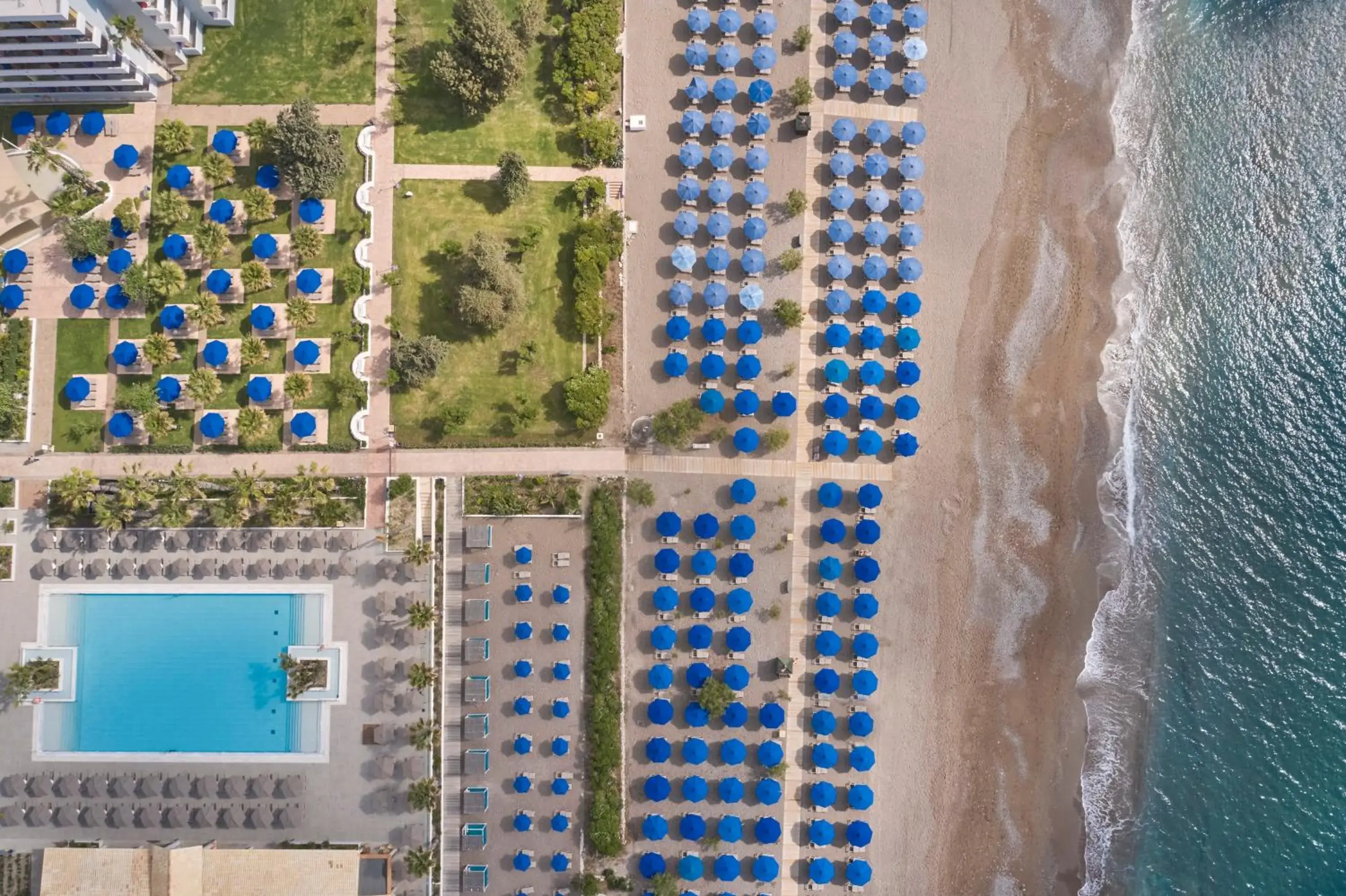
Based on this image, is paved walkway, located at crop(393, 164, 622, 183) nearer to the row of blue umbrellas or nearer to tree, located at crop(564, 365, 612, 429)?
the row of blue umbrellas

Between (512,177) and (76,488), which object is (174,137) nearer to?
(512,177)

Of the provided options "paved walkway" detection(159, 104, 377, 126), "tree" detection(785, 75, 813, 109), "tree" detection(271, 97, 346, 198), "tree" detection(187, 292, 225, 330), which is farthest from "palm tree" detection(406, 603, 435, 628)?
"tree" detection(785, 75, 813, 109)

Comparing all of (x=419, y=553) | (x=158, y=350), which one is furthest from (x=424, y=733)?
(x=158, y=350)

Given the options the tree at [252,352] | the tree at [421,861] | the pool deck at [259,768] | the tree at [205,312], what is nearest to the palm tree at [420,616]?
the pool deck at [259,768]

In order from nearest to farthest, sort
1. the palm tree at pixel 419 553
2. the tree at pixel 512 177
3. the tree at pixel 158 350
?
the palm tree at pixel 419 553 → the tree at pixel 158 350 → the tree at pixel 512 177

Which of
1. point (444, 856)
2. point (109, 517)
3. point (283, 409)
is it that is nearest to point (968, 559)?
point (444, 856)

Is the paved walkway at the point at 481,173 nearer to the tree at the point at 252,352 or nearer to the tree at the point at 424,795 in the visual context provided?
the tree at the point at 252,352

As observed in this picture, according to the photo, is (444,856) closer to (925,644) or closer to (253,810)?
(253,810)
